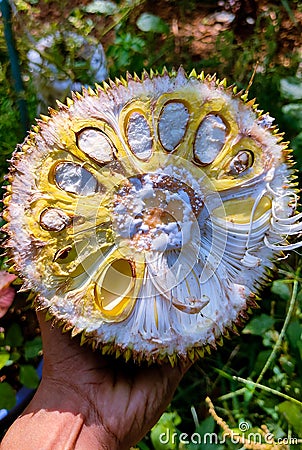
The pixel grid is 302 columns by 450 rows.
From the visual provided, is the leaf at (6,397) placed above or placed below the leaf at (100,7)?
below

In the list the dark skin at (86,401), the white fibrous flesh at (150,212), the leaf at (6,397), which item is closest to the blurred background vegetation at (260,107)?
the leaf at (6,397)

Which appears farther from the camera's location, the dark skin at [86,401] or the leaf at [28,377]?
the leaf at [28,377]

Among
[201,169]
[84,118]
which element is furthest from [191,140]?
[84,118]

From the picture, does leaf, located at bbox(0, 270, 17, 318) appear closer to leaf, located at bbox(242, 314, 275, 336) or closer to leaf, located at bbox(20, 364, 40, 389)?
leaf, located at bbox(20, 364, 40, 389)

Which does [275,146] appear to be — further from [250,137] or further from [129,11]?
[129,11]

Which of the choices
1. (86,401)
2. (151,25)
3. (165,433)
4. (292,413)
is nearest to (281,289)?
(292,413)

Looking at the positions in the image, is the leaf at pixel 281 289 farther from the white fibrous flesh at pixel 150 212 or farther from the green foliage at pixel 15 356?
the green foliage at pixel 15 356

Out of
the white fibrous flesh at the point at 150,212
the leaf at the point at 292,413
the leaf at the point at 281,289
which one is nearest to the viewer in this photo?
the white fibrous flesh at the point at 150,212
